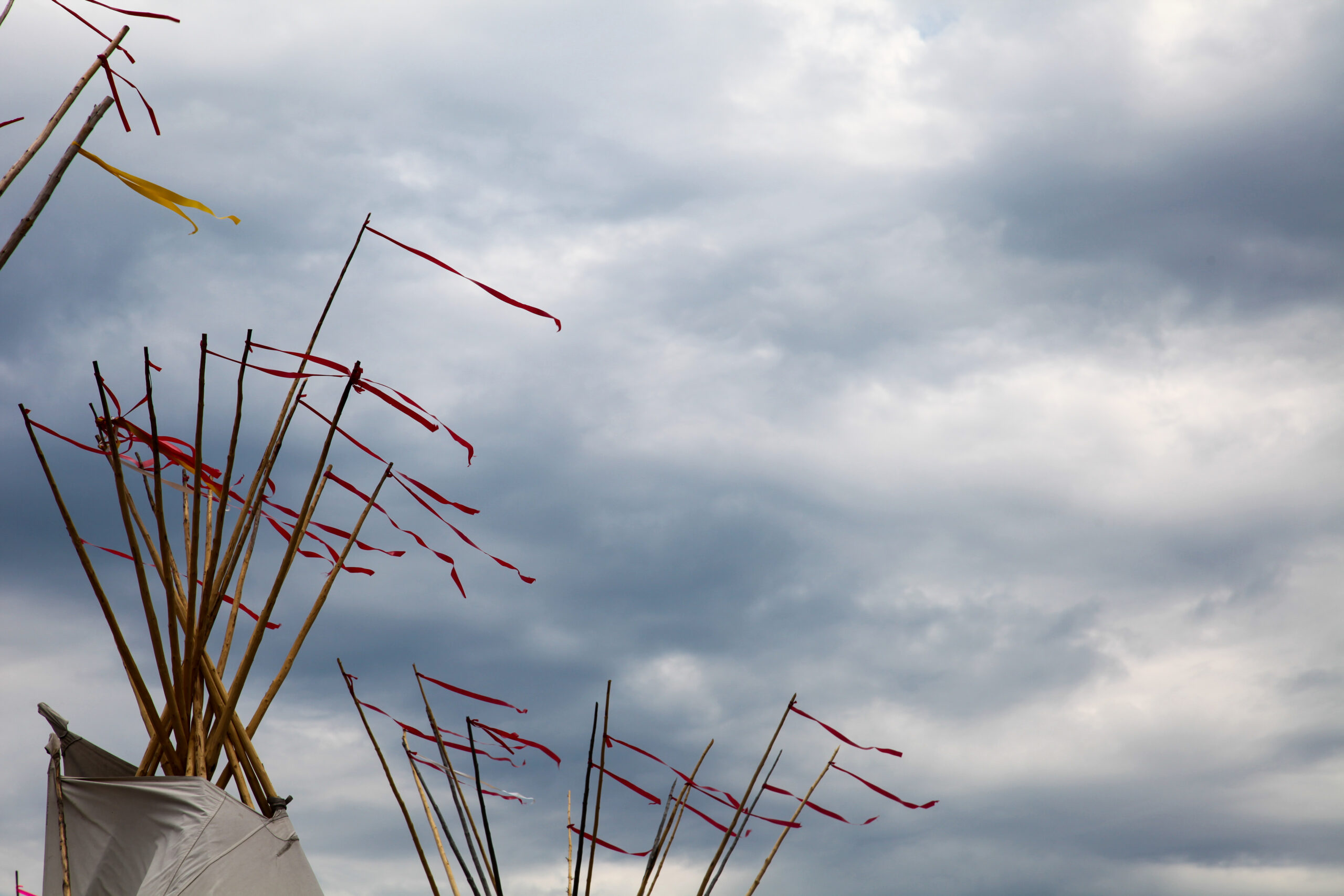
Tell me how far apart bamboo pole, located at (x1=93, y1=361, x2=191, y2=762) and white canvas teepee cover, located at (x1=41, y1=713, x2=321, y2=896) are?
0.98 feet

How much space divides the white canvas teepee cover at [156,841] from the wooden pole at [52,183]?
2.86 meters

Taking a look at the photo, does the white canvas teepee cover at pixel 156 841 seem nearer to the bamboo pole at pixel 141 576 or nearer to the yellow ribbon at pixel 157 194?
the bamboo pole at pixel 141 576

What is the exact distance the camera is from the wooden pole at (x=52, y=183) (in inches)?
97.0

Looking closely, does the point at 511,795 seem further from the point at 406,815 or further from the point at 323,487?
the point at 323,487

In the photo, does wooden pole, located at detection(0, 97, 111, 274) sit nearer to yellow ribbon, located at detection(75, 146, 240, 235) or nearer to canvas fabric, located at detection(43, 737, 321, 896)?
yellow ribbon, located at detection(75, 146, 240, 235)

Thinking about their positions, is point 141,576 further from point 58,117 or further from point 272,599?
point 58,117

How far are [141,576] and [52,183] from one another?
2370 millimetres

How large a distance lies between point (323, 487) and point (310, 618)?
65 cm

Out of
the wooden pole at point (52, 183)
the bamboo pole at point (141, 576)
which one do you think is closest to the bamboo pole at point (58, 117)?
the wooden pole at point (52, 183)

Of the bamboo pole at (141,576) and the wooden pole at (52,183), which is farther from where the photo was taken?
the bamboo pole at (141,576)

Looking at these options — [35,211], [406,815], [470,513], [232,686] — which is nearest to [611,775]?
[406,815]

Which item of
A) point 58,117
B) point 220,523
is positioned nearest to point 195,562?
point 220,523

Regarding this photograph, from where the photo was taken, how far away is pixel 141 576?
14.9ft

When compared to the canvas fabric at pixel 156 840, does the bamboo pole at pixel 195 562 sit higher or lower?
higher
